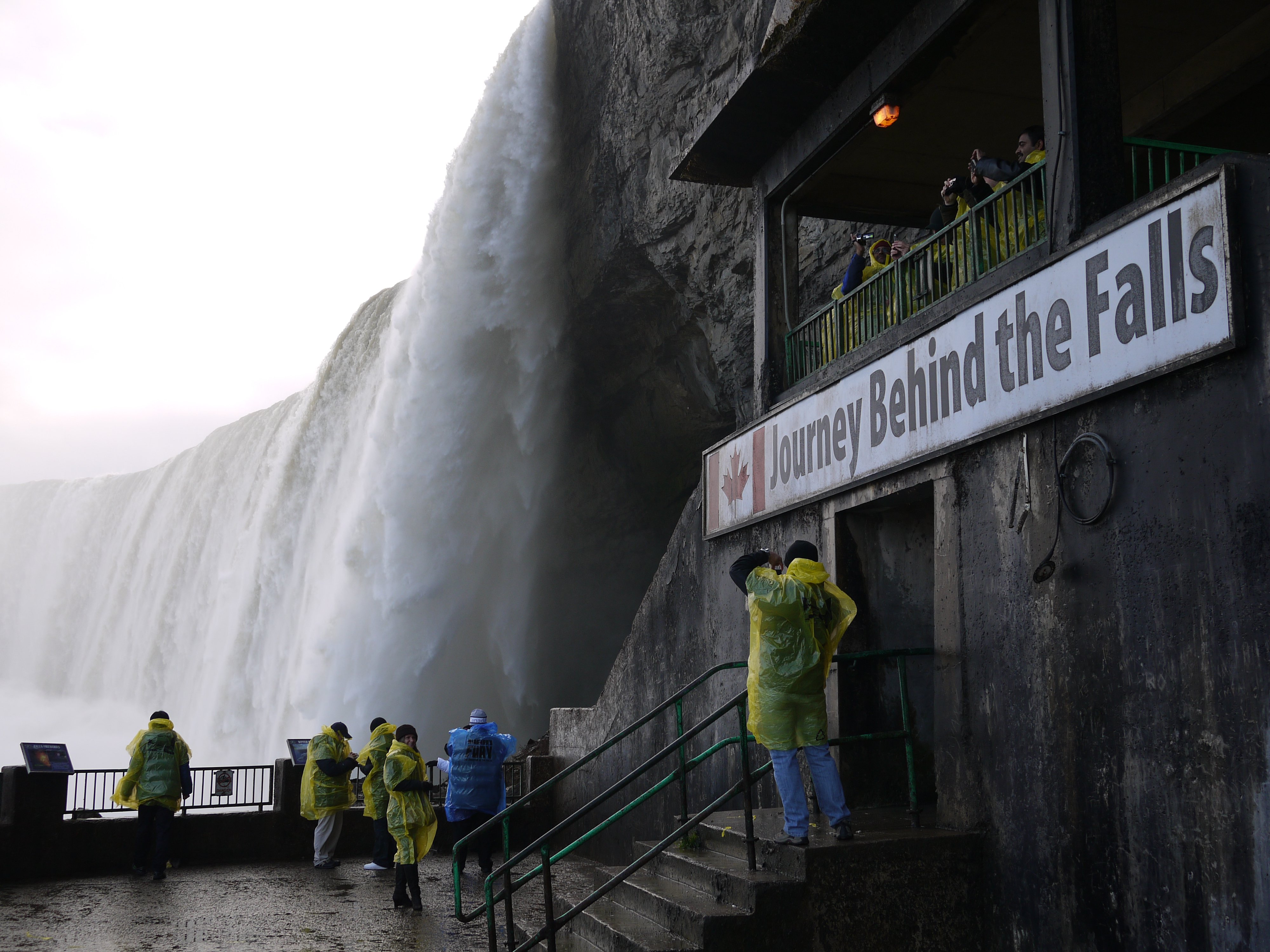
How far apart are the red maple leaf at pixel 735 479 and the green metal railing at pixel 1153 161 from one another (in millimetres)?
3727

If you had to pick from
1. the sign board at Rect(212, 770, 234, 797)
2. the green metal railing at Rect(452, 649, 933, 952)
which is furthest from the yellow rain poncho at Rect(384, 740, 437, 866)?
the sign board at Rect(212, 770, 234, 797)

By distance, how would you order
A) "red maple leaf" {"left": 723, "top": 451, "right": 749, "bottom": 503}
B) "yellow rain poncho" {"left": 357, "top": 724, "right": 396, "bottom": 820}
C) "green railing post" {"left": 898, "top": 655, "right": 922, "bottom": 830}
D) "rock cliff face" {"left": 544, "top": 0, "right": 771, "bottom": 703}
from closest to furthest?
"green railing post" {"left": 898, "top": 655, "right": 922, "bottom": 830} → "red maple leaf" {"left": 723, "top": 451, "right": 749, "bottom": 503} → "yellow rain poncho" {"left": 357, "top": 724, "right": 396, "bottom": 820} → "rock cliff face" {"left": 544, "top": 0, "right": 771, "bottom": 703}

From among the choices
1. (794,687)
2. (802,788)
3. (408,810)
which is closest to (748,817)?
(802,788)

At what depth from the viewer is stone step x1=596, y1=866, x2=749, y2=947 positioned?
541cm

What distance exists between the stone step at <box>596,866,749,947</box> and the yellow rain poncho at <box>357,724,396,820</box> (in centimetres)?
357

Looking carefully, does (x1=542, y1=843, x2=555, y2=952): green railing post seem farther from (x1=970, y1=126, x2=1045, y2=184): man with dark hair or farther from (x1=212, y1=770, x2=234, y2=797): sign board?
(x1=212, y1=770, x2=234, y2=797): sign board

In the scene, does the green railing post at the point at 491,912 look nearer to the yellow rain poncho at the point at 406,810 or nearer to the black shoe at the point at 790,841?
the black shoe at the point at 790,841

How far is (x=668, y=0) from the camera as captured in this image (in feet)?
57.7

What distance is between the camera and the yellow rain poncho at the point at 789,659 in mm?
5777

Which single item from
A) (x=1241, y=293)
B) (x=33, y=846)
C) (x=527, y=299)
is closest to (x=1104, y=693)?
(x=1241, y=293)

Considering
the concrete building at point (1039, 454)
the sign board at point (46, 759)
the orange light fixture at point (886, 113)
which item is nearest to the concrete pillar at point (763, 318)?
the concrete building at point (1039, 454)

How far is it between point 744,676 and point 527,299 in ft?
43.8

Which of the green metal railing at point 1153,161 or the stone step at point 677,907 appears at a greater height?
the green metal railing at point 1153,161

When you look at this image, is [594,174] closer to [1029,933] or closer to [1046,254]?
[1046,254]
